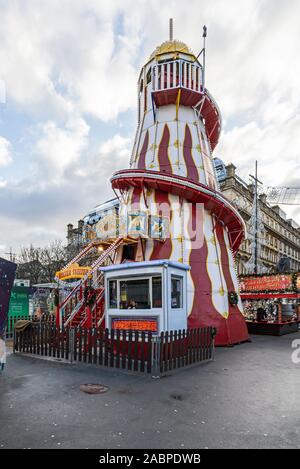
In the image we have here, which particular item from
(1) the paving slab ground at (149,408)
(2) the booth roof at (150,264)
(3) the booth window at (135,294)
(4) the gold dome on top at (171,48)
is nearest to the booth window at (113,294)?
(3) the booth window at (135,294)

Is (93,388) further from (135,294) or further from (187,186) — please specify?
(187,186)

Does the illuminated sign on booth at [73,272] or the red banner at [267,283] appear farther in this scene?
the red banner at [267,283]

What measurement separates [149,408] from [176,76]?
17.4m

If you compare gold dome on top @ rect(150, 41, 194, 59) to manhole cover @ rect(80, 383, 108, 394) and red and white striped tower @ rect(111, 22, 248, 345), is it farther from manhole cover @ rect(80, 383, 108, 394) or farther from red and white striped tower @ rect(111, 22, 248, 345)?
manhole cover @ rect(80, 383, 108, 394)

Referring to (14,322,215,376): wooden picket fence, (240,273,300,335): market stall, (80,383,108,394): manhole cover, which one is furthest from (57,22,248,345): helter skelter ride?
(240,273,300,335): market stall

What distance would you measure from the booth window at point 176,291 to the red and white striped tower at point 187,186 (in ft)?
9.56

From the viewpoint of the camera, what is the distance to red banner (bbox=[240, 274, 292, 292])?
21.9m

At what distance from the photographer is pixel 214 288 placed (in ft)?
52.0

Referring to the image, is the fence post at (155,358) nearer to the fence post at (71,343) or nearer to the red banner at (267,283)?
the fence post at (71,343)

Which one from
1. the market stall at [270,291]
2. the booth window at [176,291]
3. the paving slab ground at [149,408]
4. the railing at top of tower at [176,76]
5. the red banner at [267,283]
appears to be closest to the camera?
the paving slab ground at [149,408]

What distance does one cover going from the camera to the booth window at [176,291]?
11.9 metres

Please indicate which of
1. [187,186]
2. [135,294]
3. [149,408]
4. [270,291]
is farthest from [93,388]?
[270,291]
